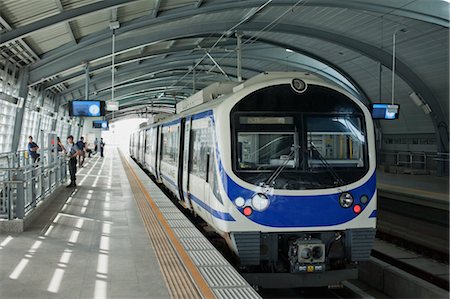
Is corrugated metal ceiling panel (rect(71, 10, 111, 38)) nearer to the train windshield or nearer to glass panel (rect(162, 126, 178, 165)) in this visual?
glass panel (rect(162, 126, 178, 165))

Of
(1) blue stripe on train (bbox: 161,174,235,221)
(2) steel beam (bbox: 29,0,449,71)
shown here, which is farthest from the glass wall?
(1) blue stripe on train (bbox: 161,174,235,221)

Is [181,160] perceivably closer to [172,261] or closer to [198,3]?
[172,261]

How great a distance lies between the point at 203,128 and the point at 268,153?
1.91 m

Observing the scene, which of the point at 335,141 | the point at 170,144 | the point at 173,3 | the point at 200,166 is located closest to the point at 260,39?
the point at 173,3

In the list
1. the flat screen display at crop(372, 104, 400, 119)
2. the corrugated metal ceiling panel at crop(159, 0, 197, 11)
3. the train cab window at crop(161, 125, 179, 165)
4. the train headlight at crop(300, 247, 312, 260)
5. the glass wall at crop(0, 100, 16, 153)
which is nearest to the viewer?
the train headlight at crop(300, 247, 312, 260)

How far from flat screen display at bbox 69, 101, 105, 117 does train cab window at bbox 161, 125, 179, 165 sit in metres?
2.71

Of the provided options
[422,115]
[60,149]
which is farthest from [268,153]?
[422,115]

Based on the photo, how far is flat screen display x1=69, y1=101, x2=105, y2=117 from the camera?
1742 centimetres

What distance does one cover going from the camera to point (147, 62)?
32.5 m

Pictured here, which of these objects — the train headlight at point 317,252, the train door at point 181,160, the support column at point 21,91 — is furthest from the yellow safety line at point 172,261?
the support column at point 21,91

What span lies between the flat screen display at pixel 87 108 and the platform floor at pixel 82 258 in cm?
688

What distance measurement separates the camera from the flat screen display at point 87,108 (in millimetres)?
17422

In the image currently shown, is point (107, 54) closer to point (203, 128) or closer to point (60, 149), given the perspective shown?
point (60, 149)

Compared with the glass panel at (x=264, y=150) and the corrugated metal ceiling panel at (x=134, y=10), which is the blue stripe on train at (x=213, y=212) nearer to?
the glass panel at (x=264, y=150)
